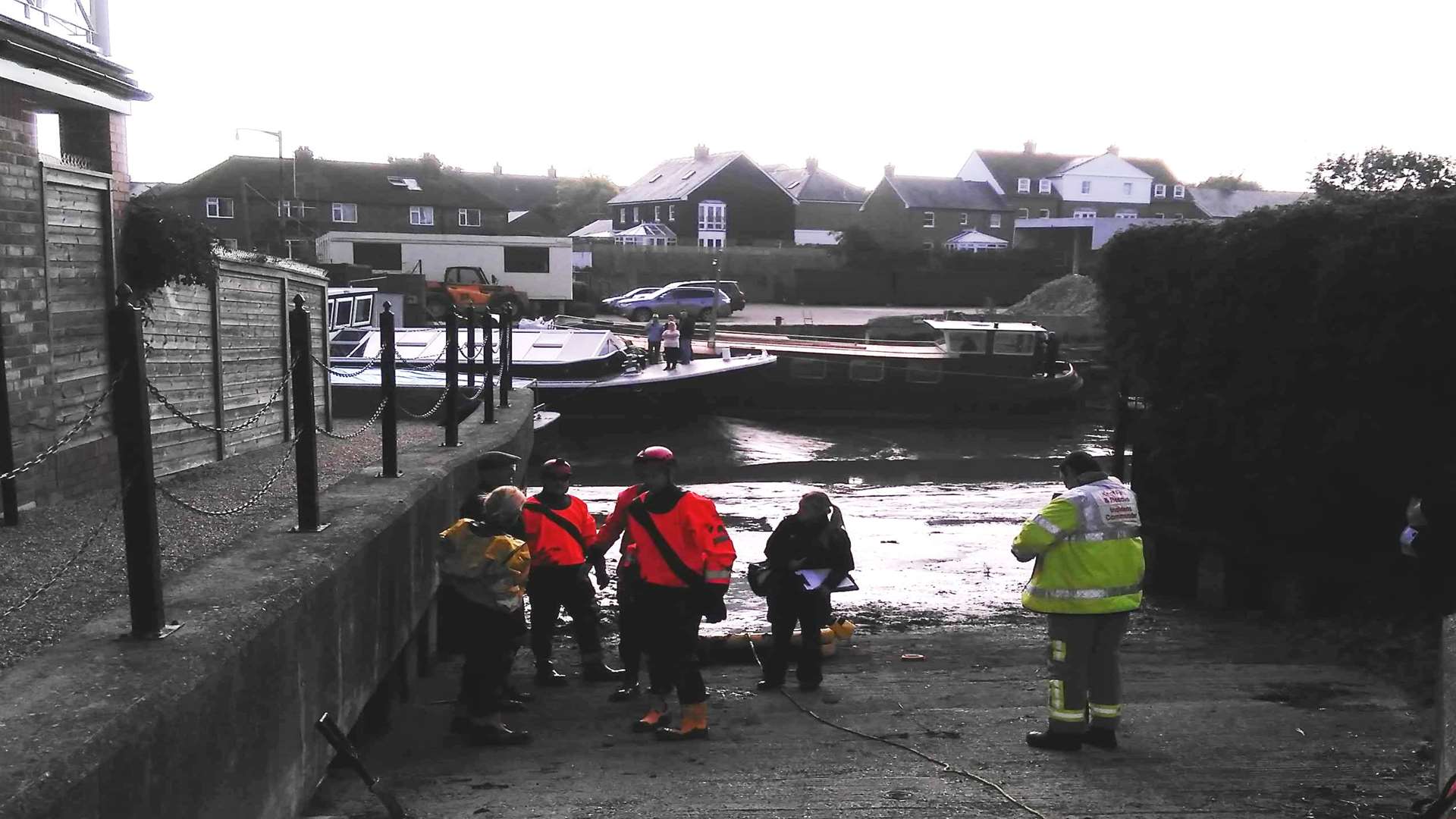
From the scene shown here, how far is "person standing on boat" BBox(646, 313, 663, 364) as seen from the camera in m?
28.7

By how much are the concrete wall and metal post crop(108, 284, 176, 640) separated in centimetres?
12

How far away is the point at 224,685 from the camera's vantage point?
11.7 ft

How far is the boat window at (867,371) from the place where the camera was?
29172 millimetres

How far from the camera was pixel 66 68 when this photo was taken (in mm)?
7488

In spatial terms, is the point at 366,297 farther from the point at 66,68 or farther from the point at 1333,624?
the point at 1333,624

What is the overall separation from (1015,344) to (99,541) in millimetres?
25881

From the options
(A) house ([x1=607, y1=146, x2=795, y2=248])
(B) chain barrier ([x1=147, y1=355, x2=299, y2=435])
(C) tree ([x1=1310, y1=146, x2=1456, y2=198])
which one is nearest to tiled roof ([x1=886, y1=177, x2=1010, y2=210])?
(A) house ([x1=607, y1=146, x2=795, y2=248])

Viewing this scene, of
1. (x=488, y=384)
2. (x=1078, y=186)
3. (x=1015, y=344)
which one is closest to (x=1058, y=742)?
(x=488, y=384)

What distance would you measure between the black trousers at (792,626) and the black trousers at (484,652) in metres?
1.72

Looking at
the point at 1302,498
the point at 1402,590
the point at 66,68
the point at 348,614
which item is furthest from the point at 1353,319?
the point at 66,68

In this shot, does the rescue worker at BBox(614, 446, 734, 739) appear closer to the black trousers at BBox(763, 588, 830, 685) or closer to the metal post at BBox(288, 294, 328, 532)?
the black trousers at BBox(763, 588, 830, 685)

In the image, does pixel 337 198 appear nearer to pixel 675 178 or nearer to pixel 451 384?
pixel 675 178

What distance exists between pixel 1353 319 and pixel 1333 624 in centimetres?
213

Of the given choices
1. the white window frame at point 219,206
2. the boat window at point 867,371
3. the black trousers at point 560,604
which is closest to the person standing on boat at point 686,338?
the boat window at point 867,371
